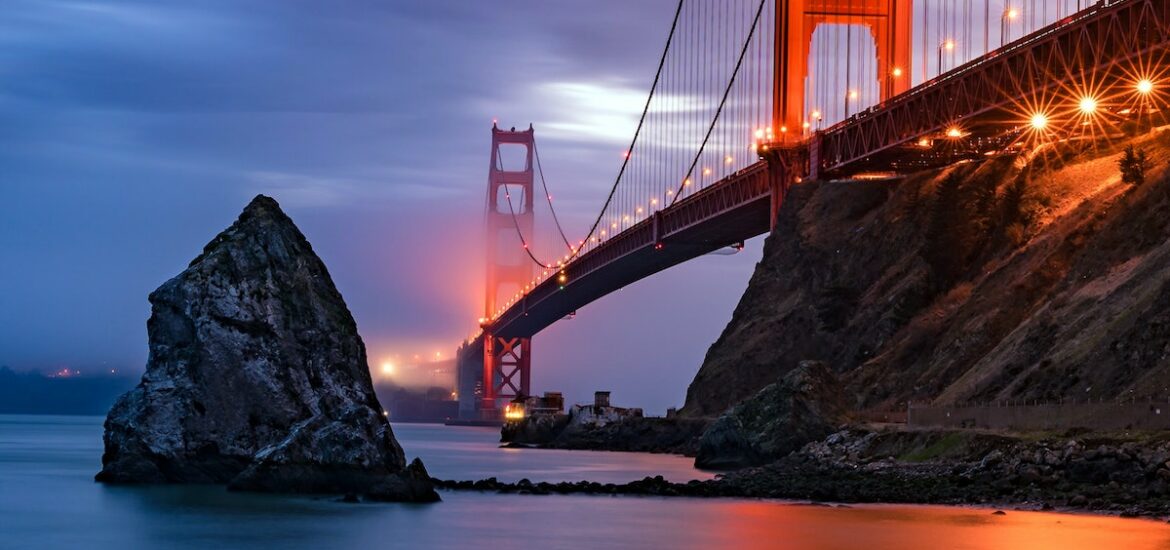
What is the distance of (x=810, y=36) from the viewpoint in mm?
101438

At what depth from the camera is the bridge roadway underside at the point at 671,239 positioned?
104 m

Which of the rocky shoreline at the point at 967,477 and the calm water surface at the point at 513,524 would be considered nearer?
the calm water surface at the point at 513,524

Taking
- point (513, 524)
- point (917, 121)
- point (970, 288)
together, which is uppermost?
point (917, 121)

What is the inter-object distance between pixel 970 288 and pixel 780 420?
14.3m

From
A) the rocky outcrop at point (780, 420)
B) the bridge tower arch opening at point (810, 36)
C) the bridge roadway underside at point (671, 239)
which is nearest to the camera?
the rocky outcrop at point (780, 420)

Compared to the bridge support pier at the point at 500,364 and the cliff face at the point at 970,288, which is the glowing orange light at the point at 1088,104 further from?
the bridge support pier at the point at 500,364

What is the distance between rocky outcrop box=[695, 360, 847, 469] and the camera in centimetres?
6594

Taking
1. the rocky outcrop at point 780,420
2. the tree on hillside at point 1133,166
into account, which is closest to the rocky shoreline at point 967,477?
the rocky outcrop at point 780,420

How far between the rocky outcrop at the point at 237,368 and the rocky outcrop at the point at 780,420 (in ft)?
77.1

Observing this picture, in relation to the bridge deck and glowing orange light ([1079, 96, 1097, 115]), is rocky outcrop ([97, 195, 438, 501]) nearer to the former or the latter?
the bridge deck

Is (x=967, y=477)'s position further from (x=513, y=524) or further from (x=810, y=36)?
(x=810, y=36)

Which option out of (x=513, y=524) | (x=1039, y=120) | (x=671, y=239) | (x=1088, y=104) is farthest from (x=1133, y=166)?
(x=671, y=239)

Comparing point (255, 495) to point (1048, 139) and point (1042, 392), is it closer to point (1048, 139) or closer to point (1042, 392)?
point (1042, 392)

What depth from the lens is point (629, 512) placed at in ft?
145
